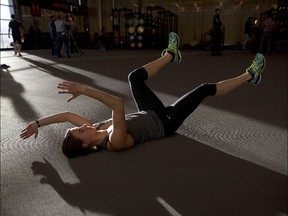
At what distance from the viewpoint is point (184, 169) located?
1.86m

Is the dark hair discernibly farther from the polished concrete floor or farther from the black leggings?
the black leggings

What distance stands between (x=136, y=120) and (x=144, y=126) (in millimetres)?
77

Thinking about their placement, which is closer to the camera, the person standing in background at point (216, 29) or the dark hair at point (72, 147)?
the dark hair at point (72, 147)

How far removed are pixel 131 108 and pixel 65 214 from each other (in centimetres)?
188

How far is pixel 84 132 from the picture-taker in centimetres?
186

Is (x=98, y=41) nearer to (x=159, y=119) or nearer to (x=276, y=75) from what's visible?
(x=276, y=75)

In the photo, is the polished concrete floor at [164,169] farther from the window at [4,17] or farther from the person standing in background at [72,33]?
the window at [4,17]

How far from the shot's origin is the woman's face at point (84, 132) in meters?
1.85

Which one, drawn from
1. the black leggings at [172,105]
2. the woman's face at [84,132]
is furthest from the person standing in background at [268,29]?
the woman's face at [84,132]

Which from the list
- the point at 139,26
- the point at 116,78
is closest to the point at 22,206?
the point at 116,78

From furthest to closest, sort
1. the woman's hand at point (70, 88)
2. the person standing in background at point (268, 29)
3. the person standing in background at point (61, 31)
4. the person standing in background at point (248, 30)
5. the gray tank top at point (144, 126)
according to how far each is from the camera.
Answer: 1. the person standing in background at point (248, 30)
2. the person standing in background at point (268, 29)
3. the person standing in background at point (61, 31)
4. the gray tank top at point (144, 126)
5. the woman's hand at point (70, 88)

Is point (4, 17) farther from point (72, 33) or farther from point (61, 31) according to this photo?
point (61, 31)

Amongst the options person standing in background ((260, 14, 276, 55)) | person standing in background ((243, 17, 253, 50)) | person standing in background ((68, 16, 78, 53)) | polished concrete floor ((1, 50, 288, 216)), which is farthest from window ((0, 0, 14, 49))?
polished concrete floor ((1, 50, 288, 216))

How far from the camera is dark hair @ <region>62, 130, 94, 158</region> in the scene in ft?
6.13
